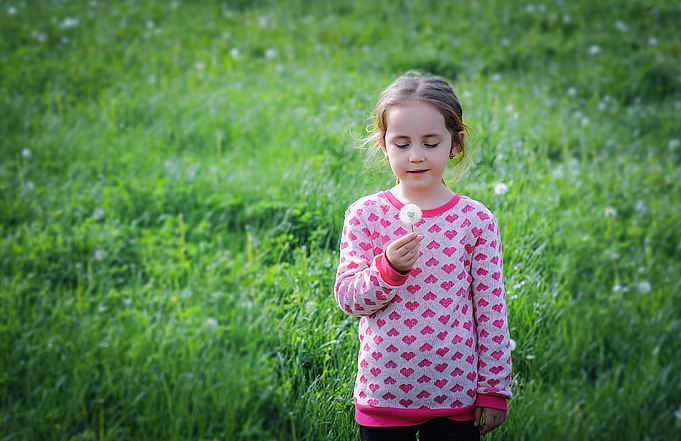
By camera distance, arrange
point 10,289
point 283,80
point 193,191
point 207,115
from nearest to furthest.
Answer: point 10,289, point 193,191, point 207,115, point 283,80

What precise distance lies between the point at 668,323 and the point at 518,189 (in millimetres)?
1084

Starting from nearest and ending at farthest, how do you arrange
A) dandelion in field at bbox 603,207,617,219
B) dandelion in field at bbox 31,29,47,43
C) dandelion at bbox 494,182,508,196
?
dandelion at bbox 494,182,508,196 < dandelion in field at bbox 603,207,617,219 < dandelion in field at bbox 31,29,47,43

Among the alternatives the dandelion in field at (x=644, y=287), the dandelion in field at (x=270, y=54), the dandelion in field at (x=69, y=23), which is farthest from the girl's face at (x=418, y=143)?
the dandelion in field at (x=69, y=23)

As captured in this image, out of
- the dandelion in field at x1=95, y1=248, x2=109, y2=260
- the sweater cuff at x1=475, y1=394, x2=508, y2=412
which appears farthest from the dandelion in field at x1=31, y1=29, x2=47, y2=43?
the sweater cuff at x1=475, y1=394, x2=508, y2=412

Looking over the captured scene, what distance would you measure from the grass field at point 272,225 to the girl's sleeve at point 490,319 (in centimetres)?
44

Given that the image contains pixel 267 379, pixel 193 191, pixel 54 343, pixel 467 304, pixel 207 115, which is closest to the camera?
pixel 467 304

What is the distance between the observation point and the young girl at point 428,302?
2027 mm

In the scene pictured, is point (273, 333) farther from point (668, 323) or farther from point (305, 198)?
point (668, 323)

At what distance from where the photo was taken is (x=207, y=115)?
557 cm

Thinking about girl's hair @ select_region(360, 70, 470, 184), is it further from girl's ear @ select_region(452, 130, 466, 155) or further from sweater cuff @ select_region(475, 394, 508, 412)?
sweater cuff @ select_region(475, 394, 508, 412)

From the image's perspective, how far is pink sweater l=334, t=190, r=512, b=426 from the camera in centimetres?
202

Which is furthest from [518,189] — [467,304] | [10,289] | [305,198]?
[10,289]

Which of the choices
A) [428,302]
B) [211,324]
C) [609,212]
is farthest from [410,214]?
[609,212]

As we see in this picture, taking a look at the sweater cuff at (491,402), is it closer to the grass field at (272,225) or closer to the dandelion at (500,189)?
the grass field at (272,225)
